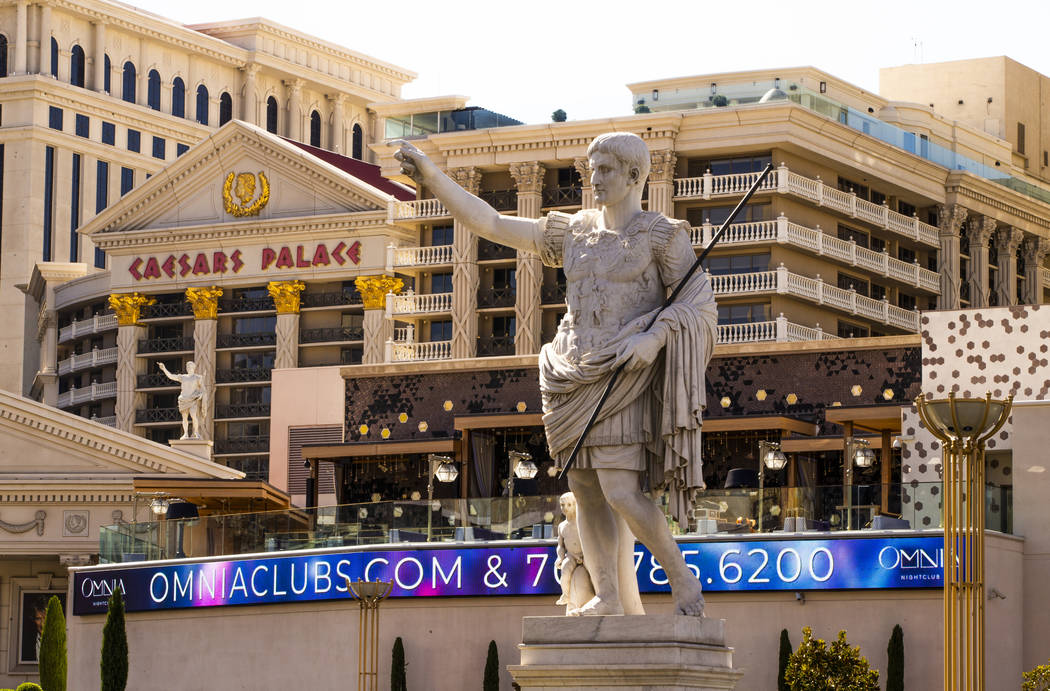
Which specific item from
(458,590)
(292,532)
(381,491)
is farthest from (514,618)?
(381,491)

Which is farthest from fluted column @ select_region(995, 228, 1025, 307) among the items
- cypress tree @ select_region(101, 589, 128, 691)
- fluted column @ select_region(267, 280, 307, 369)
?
cypress tree @ select_region(101, 589, 128, 691)

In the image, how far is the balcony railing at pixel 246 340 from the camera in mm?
81250

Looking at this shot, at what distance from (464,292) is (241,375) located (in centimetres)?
1209

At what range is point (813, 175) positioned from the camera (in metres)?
71.3

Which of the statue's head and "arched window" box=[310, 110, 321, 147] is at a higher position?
"arched window" box=[310, 110, 321, 147]

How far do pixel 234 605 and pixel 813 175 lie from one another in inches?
1286

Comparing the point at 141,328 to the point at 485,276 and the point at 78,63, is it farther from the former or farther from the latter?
the point at 78,63

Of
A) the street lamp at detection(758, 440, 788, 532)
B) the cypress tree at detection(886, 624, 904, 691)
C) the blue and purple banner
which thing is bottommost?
the cypress tree at detection(886, 624, 904, 691)

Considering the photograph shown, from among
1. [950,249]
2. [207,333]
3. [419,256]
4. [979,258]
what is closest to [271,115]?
[207,333]

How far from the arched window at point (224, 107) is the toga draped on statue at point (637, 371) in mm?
96894

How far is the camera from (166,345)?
83.5 metres

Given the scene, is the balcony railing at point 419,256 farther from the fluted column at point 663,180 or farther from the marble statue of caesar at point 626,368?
the marble statue of caesar at point 626,368

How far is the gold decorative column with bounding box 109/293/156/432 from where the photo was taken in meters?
83.7

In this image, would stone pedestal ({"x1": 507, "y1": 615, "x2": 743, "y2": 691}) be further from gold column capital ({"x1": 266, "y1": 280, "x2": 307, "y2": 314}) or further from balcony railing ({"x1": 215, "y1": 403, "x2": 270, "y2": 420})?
balcony railing ({"x1": 215, "y1": 403, "x2": 270, "y2": 420})
